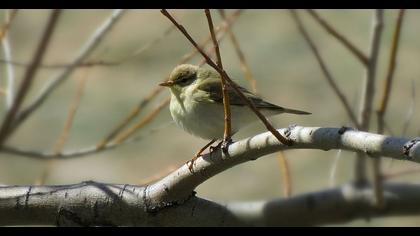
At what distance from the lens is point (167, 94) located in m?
7.89

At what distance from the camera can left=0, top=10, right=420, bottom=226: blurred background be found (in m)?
8.87

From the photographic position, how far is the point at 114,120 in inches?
390

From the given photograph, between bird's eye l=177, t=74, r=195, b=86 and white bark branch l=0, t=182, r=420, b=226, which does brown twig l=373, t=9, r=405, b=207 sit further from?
bird's eye l=177, t=74, r=195, b=86

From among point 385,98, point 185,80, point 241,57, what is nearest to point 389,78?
point 385,98

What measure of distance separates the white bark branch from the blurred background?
4231 mm

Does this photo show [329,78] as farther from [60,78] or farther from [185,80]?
[185,80]

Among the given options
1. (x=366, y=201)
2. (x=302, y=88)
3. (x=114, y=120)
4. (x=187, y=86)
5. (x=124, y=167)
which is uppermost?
(x=302, y=88)

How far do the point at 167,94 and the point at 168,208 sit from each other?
5315mm

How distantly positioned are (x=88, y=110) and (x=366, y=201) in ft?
26.2

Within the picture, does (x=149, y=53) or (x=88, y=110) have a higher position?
(x=149, y=53)

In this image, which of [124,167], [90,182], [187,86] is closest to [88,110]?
[124,167]

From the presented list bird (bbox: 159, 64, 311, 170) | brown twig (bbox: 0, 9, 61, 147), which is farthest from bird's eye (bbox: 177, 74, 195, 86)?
brown twig (bbox: 0, 9, 61, 147)

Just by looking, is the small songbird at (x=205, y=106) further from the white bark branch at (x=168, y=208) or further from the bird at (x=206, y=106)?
the white bark branch at (x=168, y=208)
